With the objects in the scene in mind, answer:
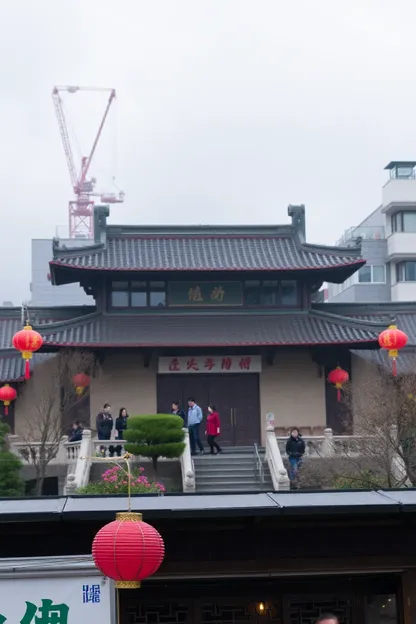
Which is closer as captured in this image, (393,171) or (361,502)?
(361,502)

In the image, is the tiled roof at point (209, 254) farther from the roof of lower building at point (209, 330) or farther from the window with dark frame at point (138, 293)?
the roof of lower building at point (209, 330)

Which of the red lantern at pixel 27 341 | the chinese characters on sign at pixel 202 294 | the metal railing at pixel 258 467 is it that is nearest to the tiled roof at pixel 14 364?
the chinese characters on sign at pixel 202 294

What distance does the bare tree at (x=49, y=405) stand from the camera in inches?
1045

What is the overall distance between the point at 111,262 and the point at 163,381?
13.9 ft

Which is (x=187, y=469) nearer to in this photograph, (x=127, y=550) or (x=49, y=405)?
(x=49, y=405)

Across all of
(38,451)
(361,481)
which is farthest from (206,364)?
(361,481)

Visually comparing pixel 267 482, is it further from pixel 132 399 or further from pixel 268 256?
pixel 268 256

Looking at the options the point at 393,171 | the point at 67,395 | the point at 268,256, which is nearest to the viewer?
the point at 67,395

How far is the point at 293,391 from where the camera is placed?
32219 millimetres

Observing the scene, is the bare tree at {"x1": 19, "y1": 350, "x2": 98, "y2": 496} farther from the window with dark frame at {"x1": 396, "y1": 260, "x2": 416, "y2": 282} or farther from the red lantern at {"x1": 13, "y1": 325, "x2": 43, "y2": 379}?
the window with dark frame at {"x1": 396, "y1": 260, "x2": 416, "y2": 282}

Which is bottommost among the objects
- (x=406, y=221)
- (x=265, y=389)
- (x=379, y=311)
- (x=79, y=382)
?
(x=265, y=389)

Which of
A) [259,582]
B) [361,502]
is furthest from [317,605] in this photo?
[361,502]

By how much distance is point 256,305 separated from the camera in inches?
1312

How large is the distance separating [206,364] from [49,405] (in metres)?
5.56
